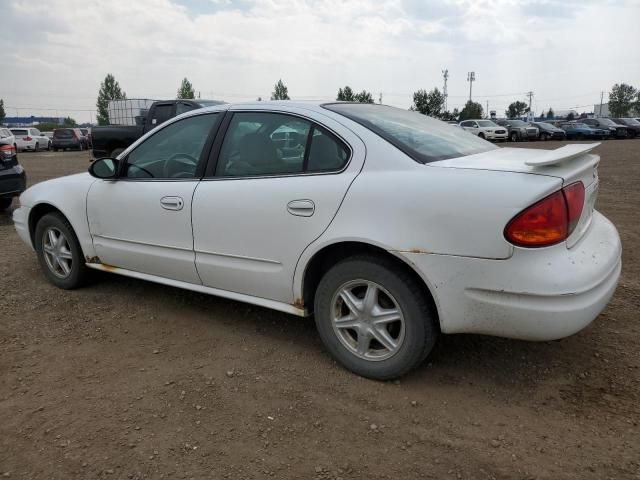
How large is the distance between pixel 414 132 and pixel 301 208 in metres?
0.86

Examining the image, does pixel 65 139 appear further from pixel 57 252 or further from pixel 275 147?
pixel 275 147

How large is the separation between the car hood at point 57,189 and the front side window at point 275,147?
1.41 m

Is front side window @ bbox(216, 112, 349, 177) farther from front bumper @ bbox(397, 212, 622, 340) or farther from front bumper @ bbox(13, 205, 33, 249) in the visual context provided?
front bumper @ bbox(13, 205, 33, 249)

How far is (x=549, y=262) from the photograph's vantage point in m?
2.40

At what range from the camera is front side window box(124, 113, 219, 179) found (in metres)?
3.60

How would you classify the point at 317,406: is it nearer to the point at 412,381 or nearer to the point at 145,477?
the point at 412,381

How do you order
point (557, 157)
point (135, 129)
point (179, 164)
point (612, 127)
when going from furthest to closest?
point (612, 127) → point (135, 129) → point (179, 164) → point (557, 157)

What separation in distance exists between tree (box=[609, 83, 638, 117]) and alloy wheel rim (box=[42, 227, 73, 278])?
95.8 metres

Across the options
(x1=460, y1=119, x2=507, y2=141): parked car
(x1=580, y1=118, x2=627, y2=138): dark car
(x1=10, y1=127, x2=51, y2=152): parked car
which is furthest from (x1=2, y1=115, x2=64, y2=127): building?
(x1=580, y1=118, x2=627, y2=138): dark car

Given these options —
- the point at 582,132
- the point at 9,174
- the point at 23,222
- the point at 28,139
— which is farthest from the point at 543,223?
the point at 28,139

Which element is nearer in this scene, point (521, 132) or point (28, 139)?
point (28, 139)

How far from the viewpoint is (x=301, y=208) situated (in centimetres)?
295

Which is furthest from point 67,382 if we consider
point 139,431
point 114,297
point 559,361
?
point 559,361

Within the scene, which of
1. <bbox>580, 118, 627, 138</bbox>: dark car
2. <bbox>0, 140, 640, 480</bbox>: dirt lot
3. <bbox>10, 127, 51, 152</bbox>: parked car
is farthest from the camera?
<bbox>580, 118, 627, 138</bbox>: dark car
